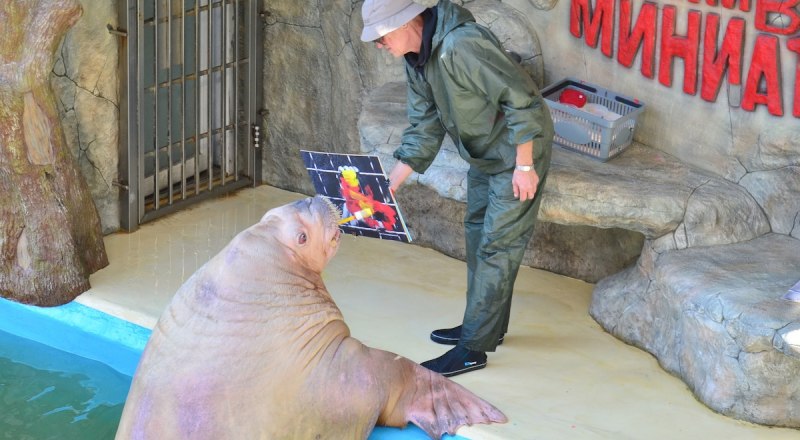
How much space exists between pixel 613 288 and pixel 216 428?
260 cm

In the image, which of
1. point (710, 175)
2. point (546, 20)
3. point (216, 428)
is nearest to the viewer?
point (216, 428)

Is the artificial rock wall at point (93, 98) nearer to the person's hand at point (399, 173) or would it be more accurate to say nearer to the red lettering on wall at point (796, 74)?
the person's hand at point (399, 173)

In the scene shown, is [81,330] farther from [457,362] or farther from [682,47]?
Answer: [682,47]

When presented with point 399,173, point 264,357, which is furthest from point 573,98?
point 264,357

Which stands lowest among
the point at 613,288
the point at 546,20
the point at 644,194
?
the point at 613,288

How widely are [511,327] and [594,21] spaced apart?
5.44ft

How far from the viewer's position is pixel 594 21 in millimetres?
6859

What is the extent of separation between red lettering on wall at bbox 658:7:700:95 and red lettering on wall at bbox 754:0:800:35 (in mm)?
336

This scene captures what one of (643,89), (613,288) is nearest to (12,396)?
(613,288)

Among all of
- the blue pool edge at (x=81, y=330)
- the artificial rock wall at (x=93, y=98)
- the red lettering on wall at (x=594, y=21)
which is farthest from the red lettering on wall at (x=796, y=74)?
the artificial rock wall at (x=93, y=98)

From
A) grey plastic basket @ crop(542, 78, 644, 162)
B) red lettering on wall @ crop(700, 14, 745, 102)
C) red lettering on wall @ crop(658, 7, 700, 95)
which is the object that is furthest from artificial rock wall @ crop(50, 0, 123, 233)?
red lettering on wall @ crop(700, 14, 745, 102)

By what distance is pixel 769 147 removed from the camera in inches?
250

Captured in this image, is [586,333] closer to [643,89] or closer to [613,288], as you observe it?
[613,288]

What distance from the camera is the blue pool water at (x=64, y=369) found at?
19.5 feet
